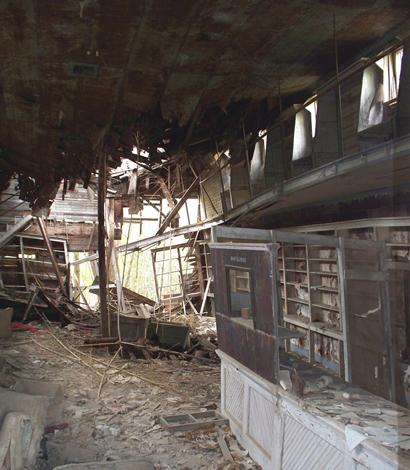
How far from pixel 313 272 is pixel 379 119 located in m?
3.59

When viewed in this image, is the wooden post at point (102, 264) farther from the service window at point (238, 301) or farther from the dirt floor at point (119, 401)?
the service window at point (238, 301)

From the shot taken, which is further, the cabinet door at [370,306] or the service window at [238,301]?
the cabinet door at [370,306]

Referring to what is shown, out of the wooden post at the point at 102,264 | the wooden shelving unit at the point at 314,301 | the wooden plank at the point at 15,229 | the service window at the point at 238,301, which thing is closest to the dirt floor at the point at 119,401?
the wooden post at the point at 102,264

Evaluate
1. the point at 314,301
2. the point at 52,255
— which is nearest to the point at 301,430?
the point at 314,301

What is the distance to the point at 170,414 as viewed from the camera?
671 centimetres

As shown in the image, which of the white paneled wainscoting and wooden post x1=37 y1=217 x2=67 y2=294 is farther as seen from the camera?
wooden post x1=37 y1=217 x2=67 y2=294

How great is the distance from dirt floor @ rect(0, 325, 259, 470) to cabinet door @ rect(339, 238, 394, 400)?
225 centimetres

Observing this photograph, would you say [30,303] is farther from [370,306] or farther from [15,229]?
[370,306]

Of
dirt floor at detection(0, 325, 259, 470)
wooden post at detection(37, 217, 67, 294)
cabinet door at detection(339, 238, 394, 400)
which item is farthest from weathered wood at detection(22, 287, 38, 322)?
cabinet door at detection(339, 238, 394, 400)

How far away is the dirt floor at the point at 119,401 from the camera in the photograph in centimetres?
538

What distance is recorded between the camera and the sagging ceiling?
4711 millimetres

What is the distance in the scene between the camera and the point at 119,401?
288 inches

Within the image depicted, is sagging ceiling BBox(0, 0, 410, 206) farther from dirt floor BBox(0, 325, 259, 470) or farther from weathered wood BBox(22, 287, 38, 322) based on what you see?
weathered wood BBox(22, 287, 38, 322)

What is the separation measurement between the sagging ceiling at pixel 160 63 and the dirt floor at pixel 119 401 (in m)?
4.18
